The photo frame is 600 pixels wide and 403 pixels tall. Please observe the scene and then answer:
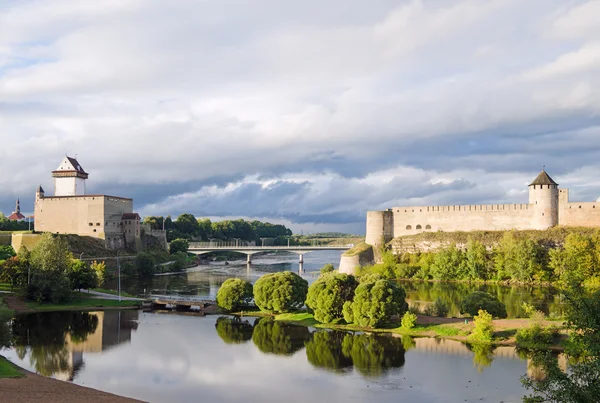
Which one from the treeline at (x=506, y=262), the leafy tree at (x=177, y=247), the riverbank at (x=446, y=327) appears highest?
the leafy tree at (x=177, y=247)

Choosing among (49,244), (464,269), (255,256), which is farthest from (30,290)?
(255,256)

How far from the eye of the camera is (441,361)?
26.2 metres

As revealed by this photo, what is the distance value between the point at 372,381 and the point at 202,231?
312 feet

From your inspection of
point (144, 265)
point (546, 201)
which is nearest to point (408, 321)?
point (546, 201)

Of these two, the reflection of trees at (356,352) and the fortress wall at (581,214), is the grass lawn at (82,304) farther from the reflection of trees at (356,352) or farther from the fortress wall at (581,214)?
the fortress wall at (581,214)

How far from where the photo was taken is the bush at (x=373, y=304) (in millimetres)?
32531

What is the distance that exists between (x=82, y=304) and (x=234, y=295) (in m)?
11.5

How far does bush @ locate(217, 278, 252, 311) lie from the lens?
39.9 m

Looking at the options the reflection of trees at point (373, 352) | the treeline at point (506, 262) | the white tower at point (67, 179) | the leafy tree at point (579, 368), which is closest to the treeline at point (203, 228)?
the white tower at point (67, 179)

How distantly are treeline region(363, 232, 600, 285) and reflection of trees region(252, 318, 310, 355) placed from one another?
27012 mm

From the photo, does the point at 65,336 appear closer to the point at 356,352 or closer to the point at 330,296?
the point at 330,296

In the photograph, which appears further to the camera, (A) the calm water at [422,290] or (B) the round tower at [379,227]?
(B) the round tower at [379,227]

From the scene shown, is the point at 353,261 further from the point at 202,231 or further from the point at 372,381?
the point at 202,231

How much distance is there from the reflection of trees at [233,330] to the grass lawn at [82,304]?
898 centimetres
